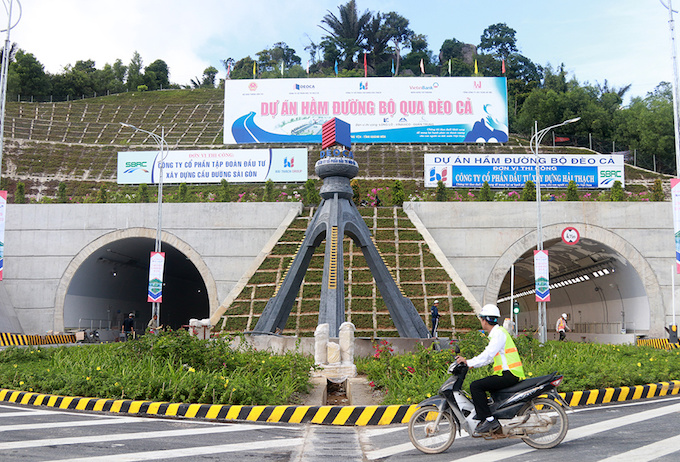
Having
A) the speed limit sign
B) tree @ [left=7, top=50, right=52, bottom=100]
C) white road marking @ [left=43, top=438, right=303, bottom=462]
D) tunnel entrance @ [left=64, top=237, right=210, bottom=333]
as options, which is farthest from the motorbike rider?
tree @ [left=7, top=50, right=52, bottom=100]

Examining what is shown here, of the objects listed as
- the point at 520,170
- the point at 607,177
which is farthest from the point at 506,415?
the point at 607,177

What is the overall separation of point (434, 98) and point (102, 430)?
46.9 m

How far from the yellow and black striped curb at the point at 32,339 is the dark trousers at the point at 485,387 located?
2479cm

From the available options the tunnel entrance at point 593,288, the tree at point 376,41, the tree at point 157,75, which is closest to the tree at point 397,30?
the tree at point 376,41

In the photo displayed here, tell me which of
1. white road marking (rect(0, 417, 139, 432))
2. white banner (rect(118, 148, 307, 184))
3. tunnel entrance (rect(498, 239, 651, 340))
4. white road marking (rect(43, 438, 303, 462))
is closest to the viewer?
white road marking (rect(43, 438, 303, 462))

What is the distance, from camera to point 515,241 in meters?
33.5

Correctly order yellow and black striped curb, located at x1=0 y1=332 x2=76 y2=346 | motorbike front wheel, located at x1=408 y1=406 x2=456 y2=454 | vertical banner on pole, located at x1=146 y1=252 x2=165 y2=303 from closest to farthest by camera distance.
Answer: motorbike front wheel, located at x1=408 y1=406 x2=456 y2=454, yellow and black striped curb, located at x1=0 y1=332 x2=76 y2=346, vertical banner on pole, located at x1=146 y1=252 x2=165 y2=303

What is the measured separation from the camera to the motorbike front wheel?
792cm

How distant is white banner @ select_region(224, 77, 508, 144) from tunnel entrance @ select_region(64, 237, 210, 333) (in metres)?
13.3

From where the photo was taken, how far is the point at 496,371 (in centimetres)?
815

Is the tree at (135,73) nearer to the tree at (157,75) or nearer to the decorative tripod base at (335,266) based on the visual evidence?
the tree at (157,75)

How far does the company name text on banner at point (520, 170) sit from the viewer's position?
139ft

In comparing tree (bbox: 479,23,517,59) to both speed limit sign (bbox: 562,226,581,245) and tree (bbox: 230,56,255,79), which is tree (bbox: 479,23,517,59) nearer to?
tree (bbox: 230,56,255,79)

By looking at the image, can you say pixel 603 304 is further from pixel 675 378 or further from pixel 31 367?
pixel 31 367
